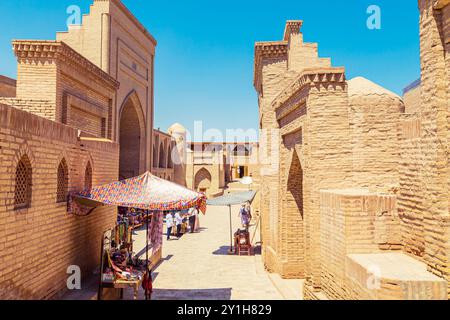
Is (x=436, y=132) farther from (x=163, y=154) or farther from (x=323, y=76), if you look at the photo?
(x=163, y=154)

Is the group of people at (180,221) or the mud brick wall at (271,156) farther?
the group of people at (180,221)

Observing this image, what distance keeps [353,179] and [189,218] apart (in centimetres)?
1323

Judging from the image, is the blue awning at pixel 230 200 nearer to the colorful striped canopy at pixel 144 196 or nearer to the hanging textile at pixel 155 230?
the hanging textile at pixel 155 230

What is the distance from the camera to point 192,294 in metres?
9.42

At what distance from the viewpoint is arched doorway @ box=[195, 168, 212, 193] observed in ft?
123

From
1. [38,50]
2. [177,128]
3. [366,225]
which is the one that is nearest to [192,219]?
[38,50]

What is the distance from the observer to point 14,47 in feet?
37.0

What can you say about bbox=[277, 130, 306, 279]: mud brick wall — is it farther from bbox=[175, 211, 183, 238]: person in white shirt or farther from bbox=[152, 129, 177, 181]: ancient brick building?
bbox=[152, 129, 177, 181]: ancient brick building

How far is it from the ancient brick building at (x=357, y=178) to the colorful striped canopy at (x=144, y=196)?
104 inches

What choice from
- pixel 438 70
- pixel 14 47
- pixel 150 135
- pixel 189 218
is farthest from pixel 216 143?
pixel 438 70

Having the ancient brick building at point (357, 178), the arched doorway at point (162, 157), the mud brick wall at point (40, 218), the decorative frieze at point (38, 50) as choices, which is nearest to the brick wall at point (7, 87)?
the decorative frieze at point (38, 50)

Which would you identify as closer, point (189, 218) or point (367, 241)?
point (367, 241)

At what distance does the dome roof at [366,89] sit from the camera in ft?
25.5
